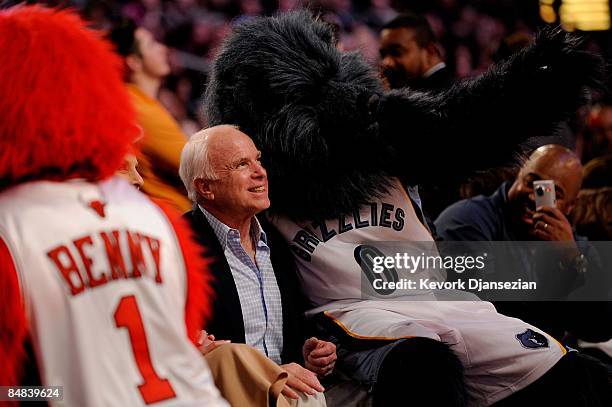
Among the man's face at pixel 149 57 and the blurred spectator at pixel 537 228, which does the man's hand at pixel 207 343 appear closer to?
the blurred spectator at pixel 537 228

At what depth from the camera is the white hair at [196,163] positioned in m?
2.51

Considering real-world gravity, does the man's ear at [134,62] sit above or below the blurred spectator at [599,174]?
above

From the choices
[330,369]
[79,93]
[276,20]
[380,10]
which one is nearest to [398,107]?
[276,20]

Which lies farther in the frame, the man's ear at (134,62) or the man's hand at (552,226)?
the man's ear at (134,62)

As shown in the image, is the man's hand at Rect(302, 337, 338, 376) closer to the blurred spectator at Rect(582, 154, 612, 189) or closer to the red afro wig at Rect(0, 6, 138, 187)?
the red afro wig at Rect(0, 6, 138, 187)

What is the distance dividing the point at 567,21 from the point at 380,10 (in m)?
1.56

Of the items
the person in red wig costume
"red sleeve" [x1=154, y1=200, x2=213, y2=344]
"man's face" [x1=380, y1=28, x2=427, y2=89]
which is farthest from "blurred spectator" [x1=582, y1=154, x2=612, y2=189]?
the person in red wig costume

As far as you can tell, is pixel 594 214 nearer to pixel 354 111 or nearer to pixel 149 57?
pixel 354 111

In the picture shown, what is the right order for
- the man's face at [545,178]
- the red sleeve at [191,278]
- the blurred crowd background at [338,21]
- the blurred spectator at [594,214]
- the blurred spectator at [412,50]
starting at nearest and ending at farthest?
the red sleeve at [191,278]
the man's face at [545,178]
the blurred spectator at [594,214]
the blurred spectator at [412,50]
the blurred crowd background at [338,21]

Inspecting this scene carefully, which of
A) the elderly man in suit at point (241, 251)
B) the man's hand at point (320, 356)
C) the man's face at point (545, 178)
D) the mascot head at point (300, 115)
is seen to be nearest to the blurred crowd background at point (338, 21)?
the mascot head at point (300, 115)

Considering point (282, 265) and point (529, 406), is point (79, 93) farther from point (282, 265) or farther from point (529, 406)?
point (529, 406)

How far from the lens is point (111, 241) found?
1.62m

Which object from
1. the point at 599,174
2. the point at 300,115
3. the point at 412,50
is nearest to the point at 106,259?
the point at 300,115

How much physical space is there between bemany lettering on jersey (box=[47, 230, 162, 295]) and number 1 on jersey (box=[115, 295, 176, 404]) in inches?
2.0
